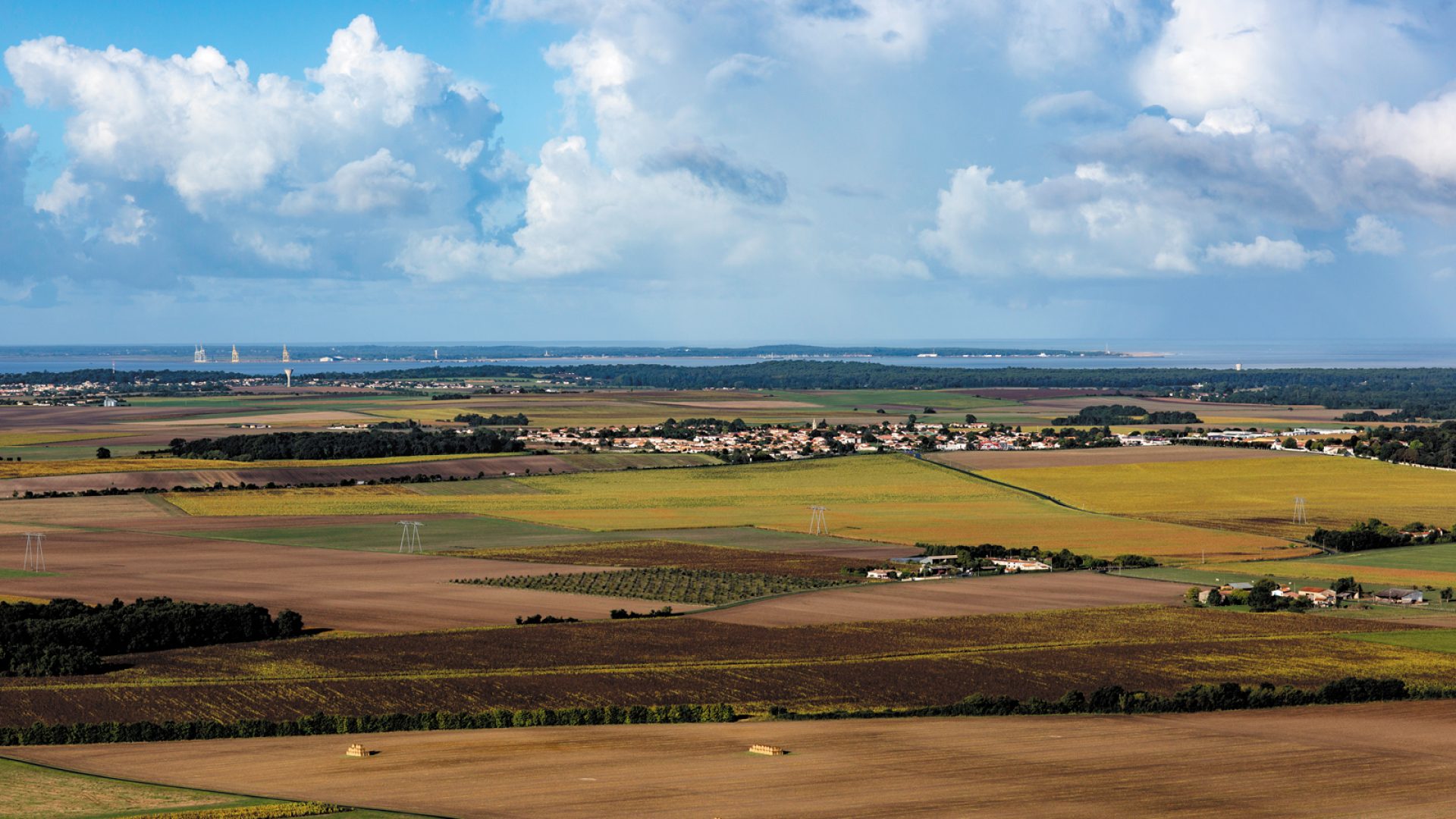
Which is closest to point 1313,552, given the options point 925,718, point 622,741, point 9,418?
point 925,718

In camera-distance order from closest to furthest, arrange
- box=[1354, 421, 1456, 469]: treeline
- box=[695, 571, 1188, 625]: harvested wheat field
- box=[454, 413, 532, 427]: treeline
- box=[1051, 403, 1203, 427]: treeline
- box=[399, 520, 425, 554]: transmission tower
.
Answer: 1. box=[695, 571, 1188, 625]: harvested wheat field
2. box=[399, 520, 425, 554]: transmission tower
3. box=[1354, 421, 1456, 469]: treeline
4. box=[454, 413, 532, 427]: treeline
5. box=[1051, 403, 1203, 427]: treeline

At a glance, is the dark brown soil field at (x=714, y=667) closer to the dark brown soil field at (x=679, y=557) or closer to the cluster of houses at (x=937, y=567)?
the cluster of houses at (x=937, y=567)

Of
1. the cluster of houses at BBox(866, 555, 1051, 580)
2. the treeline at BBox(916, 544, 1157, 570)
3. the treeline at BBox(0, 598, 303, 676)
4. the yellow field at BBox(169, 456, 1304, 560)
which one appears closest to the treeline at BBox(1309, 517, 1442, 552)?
the yellow field at BBox(169, 456, 1304, 560)

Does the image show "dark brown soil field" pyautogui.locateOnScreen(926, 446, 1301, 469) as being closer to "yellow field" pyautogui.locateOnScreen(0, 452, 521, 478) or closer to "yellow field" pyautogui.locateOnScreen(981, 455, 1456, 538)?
"yellow field" pyautogui.locateOnScreen(981, 455, 1456, 538)

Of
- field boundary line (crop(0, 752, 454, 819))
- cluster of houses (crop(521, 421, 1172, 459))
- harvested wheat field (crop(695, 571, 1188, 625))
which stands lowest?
harvested wheat field (crop(695, 571, 1188, 625))

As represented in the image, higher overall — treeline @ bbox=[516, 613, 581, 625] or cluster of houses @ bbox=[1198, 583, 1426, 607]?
cluster of houses @ bbox=[1198, 583, 1426, 607]

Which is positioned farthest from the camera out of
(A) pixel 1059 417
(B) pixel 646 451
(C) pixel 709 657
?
(A) pixel 1059 417

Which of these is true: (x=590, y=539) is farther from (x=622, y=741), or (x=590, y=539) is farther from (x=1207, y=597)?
(x=622, y=741)
